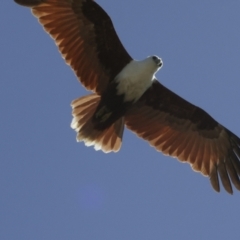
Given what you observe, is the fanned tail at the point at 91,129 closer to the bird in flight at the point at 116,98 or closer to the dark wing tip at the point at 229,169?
the bird in flight at the point at 116,98

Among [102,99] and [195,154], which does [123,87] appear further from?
[195,154]

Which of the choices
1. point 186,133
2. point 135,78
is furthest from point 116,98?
point 186,133

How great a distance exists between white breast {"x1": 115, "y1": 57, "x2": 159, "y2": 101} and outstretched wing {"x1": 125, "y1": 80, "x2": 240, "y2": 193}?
19.0 inches

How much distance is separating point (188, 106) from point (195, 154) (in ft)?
2.79

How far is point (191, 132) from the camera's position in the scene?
1468 centimetres

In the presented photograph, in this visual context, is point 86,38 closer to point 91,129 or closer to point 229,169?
point 91,129

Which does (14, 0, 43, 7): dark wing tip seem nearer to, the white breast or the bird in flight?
the bird in flight

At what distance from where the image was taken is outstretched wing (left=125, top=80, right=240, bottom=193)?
1417 centimetres

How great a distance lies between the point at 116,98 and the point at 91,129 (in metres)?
0.72

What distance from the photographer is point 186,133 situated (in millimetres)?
14656

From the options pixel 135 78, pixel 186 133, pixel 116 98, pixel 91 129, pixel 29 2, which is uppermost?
pixel 186 133

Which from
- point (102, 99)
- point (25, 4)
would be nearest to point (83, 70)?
point (102, 99)

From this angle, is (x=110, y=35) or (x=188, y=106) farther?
(x=188, y=106)

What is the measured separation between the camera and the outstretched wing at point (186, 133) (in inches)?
558
